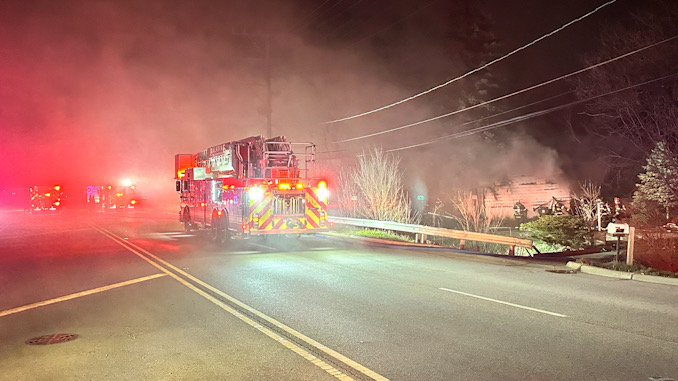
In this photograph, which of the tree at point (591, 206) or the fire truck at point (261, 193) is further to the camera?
the tree at point (591, 206)

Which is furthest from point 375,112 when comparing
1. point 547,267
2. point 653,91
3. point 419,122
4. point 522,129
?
point 547,267

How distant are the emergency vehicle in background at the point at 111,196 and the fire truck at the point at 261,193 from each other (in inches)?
1091

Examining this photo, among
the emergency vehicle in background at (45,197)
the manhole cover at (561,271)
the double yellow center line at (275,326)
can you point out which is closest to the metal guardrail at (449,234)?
the manhole cover at (561,271)

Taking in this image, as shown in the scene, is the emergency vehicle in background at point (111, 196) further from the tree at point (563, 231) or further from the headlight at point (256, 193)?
the tree at point (563, 231)

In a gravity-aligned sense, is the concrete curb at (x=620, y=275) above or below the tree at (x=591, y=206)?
below

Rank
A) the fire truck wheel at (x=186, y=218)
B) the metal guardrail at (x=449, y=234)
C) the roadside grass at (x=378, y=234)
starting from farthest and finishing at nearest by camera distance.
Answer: the fire truck wheel at (x=186, y=218) < the roadside grass at (x=378, y=234) < the metal guardrail at (x=449, y=234)

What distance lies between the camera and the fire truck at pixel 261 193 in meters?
15.4

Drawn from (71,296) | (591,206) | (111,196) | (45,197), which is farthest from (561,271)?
(45,197)

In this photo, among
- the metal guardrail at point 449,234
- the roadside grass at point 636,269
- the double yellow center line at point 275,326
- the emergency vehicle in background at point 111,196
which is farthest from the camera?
the emergency vehicle in background at point 111,196

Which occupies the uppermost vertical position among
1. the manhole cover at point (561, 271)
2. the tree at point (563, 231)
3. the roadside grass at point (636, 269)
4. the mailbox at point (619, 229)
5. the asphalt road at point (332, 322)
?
the mailbox at point (619, 229)

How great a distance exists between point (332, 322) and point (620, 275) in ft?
20.5

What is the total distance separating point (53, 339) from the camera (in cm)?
588

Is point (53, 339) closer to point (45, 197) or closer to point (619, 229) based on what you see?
point (619, 229)

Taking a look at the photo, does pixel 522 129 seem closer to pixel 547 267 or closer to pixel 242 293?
pixel 547 267
